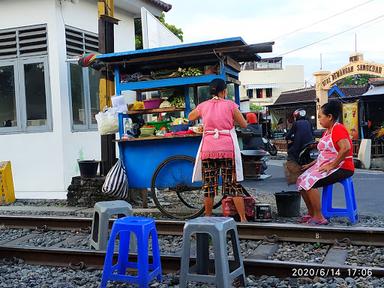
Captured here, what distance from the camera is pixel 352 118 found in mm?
19484

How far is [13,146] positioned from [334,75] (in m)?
16.2

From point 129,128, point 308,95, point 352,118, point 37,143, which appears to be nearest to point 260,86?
point 308,95

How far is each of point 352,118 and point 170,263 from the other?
16.5m

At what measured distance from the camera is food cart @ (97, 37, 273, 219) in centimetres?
688

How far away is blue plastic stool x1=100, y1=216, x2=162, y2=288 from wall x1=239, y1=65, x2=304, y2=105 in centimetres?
4230

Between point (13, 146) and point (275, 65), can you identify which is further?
point (275, 65)

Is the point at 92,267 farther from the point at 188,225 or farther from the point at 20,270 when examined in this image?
the point at 188,225

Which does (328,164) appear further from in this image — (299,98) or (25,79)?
(299,98)

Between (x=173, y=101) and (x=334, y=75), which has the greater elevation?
(x=334, y=75)

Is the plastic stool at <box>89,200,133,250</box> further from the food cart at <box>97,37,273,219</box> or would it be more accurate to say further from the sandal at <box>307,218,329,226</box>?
the sandal at <box>307,218,329,226</box>


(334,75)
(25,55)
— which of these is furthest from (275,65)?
(25,55)

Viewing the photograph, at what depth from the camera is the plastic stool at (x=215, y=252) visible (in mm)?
3834

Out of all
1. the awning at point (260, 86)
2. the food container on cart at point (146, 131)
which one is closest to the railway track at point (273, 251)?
the food container on cart at point (146, 131)

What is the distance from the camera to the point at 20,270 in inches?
196
